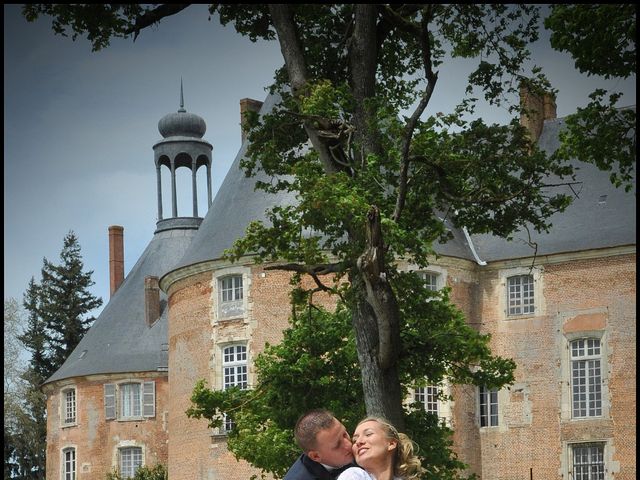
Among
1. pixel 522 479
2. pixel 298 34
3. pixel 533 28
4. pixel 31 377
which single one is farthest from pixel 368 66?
pixel 31 377

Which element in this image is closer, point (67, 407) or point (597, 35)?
point (597, 35)

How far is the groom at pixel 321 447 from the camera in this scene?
645cm

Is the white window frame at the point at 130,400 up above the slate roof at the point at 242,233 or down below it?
below

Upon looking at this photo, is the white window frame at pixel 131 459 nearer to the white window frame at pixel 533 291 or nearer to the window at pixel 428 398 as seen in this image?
the window at pixel 428 398

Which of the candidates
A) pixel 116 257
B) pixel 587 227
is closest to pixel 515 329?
pixel 587 227

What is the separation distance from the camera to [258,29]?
17.7 metres

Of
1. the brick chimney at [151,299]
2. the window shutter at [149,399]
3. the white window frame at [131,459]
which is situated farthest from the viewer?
the brick chimney at [151,299]

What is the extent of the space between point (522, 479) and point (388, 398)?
58.3 ft

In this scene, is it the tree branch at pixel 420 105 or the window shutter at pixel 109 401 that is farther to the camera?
the window shutter at pixel 109 401

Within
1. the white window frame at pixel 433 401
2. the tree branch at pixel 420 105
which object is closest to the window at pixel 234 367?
the white window frame at pixel 433 401

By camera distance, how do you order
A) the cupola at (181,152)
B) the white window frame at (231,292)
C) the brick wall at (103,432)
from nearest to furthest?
the white window frame at (231,292) < the brick wall at (103,432) < the cupola at (181,152)

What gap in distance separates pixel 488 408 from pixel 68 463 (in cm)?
1523

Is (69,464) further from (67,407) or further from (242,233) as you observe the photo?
(242,233)

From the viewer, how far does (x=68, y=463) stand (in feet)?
142
